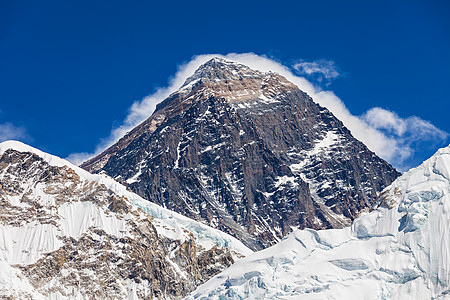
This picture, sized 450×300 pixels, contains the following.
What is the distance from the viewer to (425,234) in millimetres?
140250

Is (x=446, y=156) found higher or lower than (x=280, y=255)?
higher

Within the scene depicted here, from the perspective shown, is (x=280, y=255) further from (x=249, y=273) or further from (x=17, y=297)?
(x=17, y=297)

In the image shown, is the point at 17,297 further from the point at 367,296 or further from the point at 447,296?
the point at 447,296

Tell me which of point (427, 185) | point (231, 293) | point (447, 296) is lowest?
point (447, 296)

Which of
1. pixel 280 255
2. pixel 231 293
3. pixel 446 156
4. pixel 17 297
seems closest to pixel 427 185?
pixel 446 156

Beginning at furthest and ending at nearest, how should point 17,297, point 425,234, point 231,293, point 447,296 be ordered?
1. point 17,297
2. point 231,293
3. point 425,234
4. point 447,296

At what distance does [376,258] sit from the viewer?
14200 centimetres

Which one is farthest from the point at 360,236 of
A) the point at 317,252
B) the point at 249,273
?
the point at 249,273

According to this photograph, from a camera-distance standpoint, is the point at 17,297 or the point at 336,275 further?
the point at 17,297

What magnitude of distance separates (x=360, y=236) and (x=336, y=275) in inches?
422

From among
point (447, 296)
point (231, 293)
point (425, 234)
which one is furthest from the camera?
point (231, 293)

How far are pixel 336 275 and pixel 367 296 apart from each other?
738 cm

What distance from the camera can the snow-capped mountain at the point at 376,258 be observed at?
137 meters

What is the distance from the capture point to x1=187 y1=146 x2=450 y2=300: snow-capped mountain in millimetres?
137125
